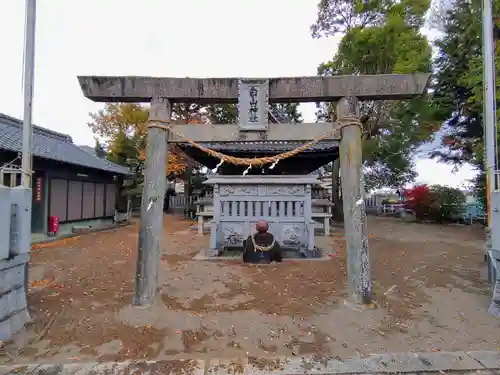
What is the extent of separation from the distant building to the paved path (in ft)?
30.3

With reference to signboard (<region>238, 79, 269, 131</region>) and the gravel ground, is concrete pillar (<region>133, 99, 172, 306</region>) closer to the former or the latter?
the gravel ground

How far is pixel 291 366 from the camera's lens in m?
3.23

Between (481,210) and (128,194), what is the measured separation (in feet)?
73.8

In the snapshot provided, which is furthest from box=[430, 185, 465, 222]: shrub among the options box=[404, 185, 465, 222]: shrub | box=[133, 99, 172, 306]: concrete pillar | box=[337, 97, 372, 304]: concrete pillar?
box=[133, 99, 172, 306]: concrete pillar

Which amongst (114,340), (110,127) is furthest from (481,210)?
(110,127)

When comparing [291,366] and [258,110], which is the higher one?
[258,110]

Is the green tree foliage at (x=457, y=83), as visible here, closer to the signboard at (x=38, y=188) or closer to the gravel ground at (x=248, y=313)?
the gravel ground at (x=248, y=313)

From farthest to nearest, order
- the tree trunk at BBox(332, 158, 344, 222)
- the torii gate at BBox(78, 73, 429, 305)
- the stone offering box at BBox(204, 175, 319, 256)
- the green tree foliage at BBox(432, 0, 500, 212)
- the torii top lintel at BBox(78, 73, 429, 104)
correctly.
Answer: the tree trunk at BBox(332, 158, 344, 222), the green tree foliage at BBox(432, 0, 500, 212), the stone offering box at BBox(204, 175, 319, 256), the torii top lintel at BBox(78, 73, 429, 104), the torii gate at BBox(78, 73, 429, 305)

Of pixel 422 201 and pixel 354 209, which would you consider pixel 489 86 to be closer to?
pixel 354 209

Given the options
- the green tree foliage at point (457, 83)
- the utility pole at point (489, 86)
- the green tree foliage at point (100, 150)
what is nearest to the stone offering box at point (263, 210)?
the utility pole at point (489, 86)

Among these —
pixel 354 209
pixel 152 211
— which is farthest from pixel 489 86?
pixel 152 211

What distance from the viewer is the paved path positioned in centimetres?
314

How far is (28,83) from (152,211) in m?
2.64

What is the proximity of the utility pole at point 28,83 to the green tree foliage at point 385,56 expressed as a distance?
14.8 m
